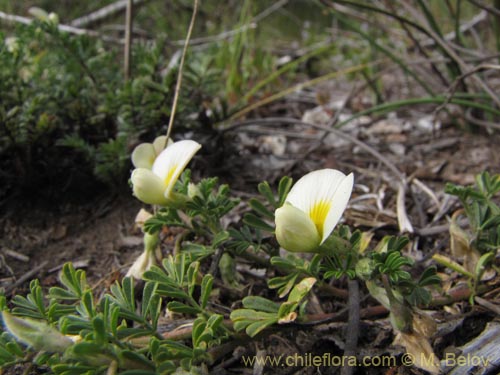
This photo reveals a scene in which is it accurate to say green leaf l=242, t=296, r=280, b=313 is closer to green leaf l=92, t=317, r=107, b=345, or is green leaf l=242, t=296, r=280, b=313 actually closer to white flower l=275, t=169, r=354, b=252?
white flower l=275, t=169, r=354, b=252

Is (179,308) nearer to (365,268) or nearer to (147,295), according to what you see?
(147,295)

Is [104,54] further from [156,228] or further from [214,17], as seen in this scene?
[214,17]

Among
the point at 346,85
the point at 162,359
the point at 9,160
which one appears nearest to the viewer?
the point at 162,359

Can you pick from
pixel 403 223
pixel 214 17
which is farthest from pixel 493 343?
pixel 214 17

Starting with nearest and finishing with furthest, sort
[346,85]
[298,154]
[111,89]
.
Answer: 1. [111,89]
2. [298,154]
3. [346,85]

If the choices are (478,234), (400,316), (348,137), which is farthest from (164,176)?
(348,137)

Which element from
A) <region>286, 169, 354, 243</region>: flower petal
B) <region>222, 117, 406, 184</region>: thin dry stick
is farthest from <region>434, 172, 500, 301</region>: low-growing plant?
<region>222, 117, 406, 184</region>: thin dry stick

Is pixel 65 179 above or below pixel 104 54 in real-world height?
below
